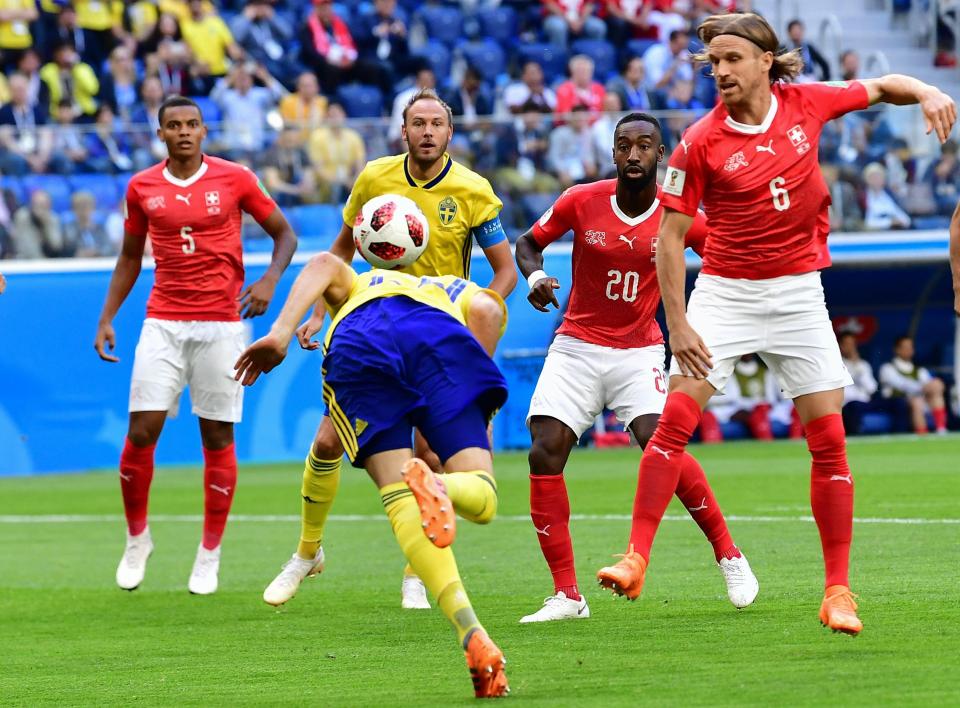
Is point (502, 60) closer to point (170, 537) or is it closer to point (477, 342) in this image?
point (170, 537)

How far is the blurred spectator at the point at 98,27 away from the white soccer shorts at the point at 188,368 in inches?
490

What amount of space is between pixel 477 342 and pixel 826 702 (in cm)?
183

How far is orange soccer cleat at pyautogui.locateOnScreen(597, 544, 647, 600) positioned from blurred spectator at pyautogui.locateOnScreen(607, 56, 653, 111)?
15527 mm

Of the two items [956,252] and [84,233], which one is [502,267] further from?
[84,233]

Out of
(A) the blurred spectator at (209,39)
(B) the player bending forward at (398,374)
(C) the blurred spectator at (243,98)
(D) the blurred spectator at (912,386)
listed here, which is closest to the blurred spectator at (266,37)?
(A) the blurred spectator at (209,39)

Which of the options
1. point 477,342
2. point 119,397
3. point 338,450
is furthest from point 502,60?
point 477,342

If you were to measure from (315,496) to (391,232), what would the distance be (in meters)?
2.30

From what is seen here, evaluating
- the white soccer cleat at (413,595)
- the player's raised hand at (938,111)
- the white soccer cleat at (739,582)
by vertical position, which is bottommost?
the white soccer cleat at (413,595)

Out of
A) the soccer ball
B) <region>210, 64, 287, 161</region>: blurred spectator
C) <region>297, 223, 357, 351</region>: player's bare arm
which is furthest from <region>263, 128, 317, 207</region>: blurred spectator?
the soccer ball

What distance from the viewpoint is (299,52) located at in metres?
22.5

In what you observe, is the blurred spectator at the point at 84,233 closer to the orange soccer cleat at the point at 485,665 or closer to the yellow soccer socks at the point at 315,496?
the yellow soccer socks at the point at 315,496

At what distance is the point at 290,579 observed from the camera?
317 inches

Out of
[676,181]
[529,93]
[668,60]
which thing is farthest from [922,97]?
A: [668,60]

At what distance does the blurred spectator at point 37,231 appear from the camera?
60.0 ft
